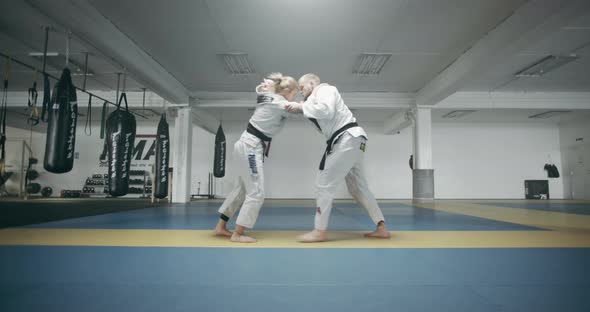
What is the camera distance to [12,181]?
13.0 m

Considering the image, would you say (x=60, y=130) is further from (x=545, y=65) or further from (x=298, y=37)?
(x=545, y=65)

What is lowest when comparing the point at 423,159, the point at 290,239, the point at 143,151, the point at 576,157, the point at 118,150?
the point at 290,239

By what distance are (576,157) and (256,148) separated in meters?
15.0

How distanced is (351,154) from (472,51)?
5152mm

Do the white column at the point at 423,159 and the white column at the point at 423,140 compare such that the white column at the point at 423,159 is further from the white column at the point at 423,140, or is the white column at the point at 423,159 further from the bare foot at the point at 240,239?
the bare foot at the point at 240,239

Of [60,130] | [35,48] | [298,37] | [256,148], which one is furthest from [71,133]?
[298,37]

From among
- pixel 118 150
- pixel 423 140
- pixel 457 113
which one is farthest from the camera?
pixel 457 113

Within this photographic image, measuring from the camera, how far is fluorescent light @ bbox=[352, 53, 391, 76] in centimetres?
650

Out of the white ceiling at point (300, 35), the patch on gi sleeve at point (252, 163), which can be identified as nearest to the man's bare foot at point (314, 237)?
the patch on gi sleeve at point (252, 163)

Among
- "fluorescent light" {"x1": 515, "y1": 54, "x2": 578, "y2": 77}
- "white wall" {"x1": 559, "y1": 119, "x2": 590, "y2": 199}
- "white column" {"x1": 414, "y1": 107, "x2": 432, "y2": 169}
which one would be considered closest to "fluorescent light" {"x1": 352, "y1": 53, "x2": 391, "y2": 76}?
"white column" {"x1": 414, "y1": 107, "x2": 432, "y2": 169}

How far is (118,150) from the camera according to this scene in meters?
5.02

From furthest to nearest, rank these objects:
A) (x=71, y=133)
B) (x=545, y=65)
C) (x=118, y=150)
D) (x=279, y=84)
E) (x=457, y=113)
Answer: (x=457, y=113)
(x=545, y=65)
(x=118, y=150)
(x=71, y=133)
(x=279, y=84)

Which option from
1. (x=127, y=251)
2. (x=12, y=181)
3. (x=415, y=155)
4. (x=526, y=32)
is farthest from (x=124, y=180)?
(x=12, y=181)

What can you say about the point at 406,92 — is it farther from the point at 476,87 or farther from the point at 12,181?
the point at 12,181
